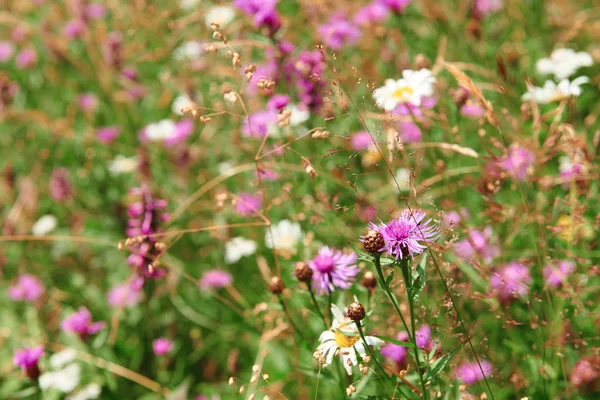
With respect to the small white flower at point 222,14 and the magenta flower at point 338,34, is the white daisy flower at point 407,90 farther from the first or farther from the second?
the small white flower at point 222,14

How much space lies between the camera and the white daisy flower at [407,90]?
149 centimetres

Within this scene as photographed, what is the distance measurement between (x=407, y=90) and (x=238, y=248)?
0.79m

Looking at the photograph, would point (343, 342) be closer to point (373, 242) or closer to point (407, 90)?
point (373, 242)

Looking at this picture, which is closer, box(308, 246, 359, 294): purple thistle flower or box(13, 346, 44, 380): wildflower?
box(308, 246, 359, 294): purple thistle flower

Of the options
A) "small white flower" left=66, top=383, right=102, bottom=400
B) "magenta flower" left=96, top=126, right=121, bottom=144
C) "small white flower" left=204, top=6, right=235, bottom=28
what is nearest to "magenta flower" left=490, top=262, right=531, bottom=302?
"small white flower" left=66, top=383, right=102, bottom=400

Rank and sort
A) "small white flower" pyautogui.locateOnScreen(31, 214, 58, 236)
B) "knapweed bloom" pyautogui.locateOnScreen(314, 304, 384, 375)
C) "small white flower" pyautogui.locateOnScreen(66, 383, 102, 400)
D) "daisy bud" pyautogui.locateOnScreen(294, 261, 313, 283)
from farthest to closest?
"small white flower" pyautogui.locateOnScreen(31, 214, 58, 236), "small white flower" pyautogui.locateOnScreen(66, 383, 102, 400), "daisy bud" pyautogui.locateOnScreen(294, 261, 313, 283), "knapweed bloom" pyautogui.locateOnScreen(314, 304, 384, 375)

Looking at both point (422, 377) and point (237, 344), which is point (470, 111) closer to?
point (237, 344)

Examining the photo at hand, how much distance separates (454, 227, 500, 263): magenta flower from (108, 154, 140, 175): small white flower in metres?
1.39

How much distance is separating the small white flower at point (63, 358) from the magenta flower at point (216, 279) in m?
0.44

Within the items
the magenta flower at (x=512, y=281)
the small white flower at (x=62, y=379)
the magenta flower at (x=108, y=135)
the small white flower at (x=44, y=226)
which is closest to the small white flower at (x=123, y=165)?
the magenta flower at (x=108, y=135)

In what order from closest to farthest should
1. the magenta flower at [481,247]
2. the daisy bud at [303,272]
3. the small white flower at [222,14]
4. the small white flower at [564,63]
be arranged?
the daisy bud at [303,272]
the magenta flower at [481,247]
the small white flower at [564,63]
the small white flower at [222,14]

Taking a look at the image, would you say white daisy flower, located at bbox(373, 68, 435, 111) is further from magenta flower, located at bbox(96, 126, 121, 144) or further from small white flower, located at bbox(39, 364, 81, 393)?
magenta flower, located at bbox(96, 126, 121, 144)

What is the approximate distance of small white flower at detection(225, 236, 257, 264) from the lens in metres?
1.96

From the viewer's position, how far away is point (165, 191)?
7.95 ft
